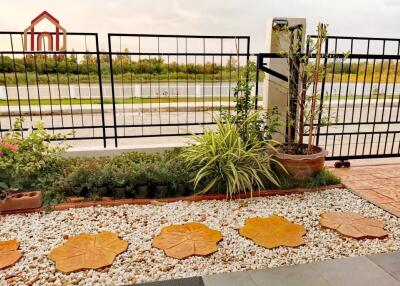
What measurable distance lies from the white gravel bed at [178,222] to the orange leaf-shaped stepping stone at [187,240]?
57 millimetres

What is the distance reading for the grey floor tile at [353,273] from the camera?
201cm

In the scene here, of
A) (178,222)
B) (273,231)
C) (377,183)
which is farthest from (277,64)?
(178,222)

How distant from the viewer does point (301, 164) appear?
141 inches

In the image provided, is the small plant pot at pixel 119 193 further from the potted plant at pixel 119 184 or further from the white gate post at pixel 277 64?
the white gate post at pixel 277 64

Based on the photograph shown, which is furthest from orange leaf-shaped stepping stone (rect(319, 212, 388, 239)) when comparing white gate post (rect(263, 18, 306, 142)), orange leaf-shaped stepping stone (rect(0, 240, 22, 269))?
orange leaf-shaped stepping stone (rect(0, 240, 22, 269))

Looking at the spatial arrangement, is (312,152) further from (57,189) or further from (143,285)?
(57,189)

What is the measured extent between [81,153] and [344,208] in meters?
3.09

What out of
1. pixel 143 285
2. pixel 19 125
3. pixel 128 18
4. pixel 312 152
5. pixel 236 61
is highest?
pixel 128 18

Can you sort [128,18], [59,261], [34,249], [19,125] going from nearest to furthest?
[59,261], [34,249], [19,125], [128,18]

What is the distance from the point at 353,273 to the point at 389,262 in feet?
1.05

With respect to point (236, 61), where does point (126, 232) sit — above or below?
below

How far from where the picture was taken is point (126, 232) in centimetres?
267

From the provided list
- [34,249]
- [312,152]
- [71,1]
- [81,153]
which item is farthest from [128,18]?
[34,249]

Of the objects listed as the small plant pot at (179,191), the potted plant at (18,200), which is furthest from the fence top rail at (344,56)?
Result: the potted plant at (18,200)
